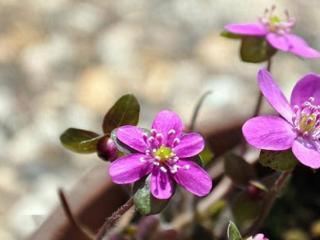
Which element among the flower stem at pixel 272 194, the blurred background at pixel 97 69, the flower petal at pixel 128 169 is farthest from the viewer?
the blurred background at pixel 97 69

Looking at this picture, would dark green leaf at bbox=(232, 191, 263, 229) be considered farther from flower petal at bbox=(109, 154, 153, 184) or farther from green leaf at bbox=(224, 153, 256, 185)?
flower petal at bbox=(109, 154, 153, 184)

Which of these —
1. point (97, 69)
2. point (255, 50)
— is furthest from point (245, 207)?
point (97, 69)

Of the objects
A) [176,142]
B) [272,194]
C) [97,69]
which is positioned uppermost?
[176,142]

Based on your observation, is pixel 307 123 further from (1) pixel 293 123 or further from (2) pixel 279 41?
(2) pixel 279 41

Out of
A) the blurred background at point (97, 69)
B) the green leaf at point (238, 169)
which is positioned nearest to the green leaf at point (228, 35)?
the green leaf at point (238, 169)

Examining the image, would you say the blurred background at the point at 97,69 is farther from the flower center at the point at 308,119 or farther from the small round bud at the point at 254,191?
the flower center at the point at 308,119

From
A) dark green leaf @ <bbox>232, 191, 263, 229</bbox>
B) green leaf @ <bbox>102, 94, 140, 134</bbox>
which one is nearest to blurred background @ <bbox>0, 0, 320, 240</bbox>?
dark green leaf @ <bbox>232, 191, 263, 229</bbox>
